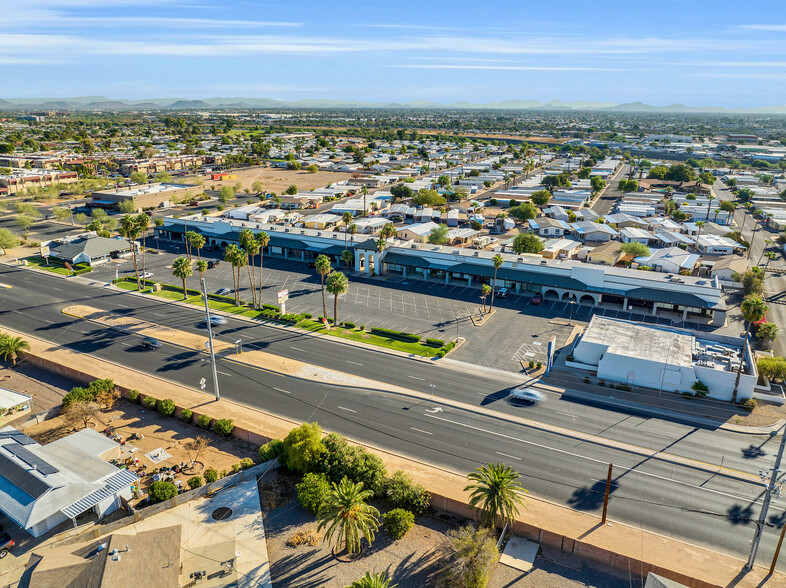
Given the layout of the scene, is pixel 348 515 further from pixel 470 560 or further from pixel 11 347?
pixel 11 347

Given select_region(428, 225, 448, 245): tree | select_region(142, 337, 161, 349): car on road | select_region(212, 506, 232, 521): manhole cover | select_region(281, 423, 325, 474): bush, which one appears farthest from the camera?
select_region(428, 225, 448, 245): tree

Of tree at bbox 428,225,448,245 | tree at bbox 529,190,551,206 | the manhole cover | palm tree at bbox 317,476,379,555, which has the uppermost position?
tree at bbox 529,190,551,206

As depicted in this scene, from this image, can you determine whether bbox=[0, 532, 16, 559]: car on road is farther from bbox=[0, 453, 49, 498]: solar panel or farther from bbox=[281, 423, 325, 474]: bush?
bbox=[281, 423, 325, 474]: bush

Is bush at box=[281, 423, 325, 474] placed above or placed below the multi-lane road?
above

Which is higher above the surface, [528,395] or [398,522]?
[398,522]

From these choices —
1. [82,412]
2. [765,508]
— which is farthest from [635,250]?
[82,412]

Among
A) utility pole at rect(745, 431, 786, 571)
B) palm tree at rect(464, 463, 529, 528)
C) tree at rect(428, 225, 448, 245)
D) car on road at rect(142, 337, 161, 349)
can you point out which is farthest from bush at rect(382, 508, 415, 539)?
tree at rect(428, 225, 448, 245)

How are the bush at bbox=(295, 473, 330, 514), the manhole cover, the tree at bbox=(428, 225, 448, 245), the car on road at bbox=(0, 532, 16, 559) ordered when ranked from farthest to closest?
1. the tree at bbox=(428, 225, 448, 245)
2. the manhole cover
3. the bush at bbox=(295, 473, 330, 514)
4. the car on road at bbox=(0, 532, 16, 559)
